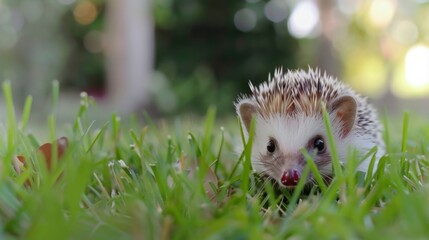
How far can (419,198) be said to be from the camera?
1038mm

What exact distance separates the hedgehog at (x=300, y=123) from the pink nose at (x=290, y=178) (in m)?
0.07

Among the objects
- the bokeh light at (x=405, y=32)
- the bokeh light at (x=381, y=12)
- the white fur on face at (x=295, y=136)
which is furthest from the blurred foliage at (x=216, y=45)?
the white fur on face at (x=295, y=136)

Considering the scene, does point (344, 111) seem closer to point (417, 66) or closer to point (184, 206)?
point (184, 206)

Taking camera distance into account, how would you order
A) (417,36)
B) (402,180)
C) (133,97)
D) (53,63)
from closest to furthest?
1. (402,180)
2. (133,97)
3. (53,63)
4. (417,36)

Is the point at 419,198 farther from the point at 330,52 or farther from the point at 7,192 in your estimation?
the point at 330,52

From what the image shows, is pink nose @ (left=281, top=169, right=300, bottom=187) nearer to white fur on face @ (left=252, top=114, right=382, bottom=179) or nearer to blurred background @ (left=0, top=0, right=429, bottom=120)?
white fur on face @ (left=252, top=114, right=382, bottom=179)

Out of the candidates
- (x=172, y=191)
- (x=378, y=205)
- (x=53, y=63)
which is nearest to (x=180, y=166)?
(x=172, y=191)

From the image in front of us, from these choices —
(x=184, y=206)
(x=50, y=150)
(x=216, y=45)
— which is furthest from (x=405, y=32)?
(x=184, y=206)

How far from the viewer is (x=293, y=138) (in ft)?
6.40

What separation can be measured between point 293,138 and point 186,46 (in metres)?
12.6

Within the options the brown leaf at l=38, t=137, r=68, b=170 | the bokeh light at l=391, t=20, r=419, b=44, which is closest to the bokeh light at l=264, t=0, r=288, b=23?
the bokeh light at l=391, t=20, r=419, b=44

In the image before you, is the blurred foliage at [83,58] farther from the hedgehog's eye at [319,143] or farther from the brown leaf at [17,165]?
the brown leaf at [17,165]

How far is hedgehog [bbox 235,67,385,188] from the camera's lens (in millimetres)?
1940

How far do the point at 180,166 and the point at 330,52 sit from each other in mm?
9557
